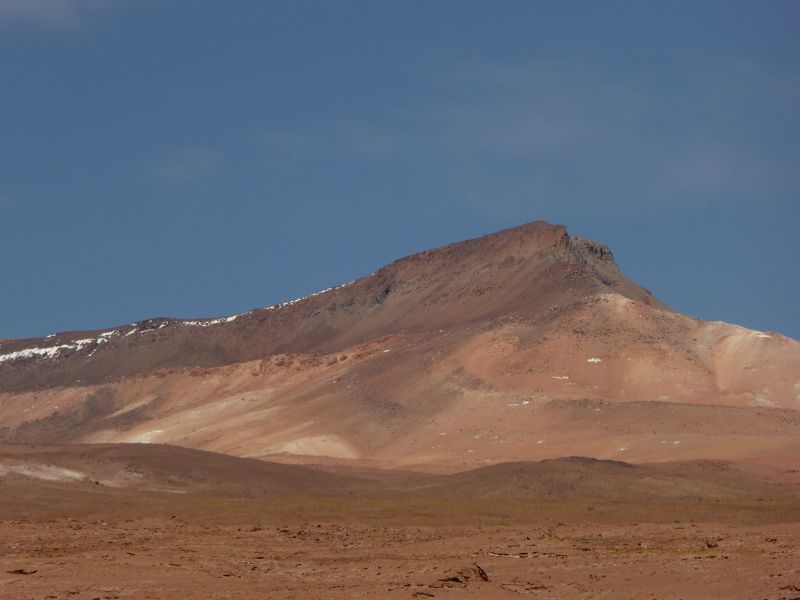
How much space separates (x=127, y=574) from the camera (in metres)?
28.1

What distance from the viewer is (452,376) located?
349 ft

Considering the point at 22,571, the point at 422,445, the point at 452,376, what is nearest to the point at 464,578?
the point at 22,571

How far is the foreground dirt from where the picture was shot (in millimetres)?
26359

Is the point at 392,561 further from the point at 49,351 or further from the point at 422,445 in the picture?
the point at 49,351

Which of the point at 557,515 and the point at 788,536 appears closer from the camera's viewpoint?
the point at 788,536

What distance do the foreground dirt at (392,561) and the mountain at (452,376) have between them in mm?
35162

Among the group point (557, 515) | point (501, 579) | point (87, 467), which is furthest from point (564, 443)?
point (501, 579)

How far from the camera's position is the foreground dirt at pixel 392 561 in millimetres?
26359

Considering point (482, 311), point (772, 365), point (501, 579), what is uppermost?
point (482, 311)

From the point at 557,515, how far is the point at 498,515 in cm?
189

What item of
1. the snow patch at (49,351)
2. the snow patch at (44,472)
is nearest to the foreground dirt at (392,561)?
the snow patch at (44,472)

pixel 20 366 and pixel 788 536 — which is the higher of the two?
pixel 20 366

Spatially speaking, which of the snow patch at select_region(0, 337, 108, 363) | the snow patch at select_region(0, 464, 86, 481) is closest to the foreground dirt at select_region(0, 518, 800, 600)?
the snow patch at select_region(0, 464, 86, 481)

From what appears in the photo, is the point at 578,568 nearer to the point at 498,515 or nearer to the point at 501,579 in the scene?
the point at 501,579
